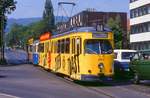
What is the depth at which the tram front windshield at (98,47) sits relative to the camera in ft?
85.3

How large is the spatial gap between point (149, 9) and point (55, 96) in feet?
252

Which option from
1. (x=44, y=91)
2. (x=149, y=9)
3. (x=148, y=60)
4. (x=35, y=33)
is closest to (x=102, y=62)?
(x=148, y=60)

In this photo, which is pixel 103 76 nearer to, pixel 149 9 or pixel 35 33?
pixel 149 9

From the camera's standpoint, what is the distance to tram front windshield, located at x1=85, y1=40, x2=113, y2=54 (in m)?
26.0

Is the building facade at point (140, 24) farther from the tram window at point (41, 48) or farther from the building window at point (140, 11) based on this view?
the tram window at point (41, 48)

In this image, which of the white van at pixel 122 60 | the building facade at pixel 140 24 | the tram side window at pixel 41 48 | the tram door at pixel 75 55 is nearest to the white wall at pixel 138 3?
the building facade at pixel 140 24

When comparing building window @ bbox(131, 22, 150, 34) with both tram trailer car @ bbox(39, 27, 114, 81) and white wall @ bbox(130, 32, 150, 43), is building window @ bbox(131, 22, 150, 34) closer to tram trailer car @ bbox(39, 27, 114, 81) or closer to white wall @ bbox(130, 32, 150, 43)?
white wall @ bbox(130, 32, 150, 43)

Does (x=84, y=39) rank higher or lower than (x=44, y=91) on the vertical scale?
higher

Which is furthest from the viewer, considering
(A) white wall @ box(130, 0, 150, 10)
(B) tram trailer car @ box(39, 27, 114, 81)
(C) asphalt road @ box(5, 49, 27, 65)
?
(A) white wall @ box(130, 0, 150, 10)

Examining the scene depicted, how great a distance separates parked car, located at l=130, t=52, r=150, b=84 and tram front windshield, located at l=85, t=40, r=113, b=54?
1.63 metres

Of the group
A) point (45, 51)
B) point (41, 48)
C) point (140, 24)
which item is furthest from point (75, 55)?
point (140, 24)

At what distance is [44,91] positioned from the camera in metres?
22.5

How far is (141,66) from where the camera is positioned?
26172mm

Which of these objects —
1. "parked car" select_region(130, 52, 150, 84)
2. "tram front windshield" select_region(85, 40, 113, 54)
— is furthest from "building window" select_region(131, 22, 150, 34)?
"tram front windshield" select_region(85, 40, 113, 54)
